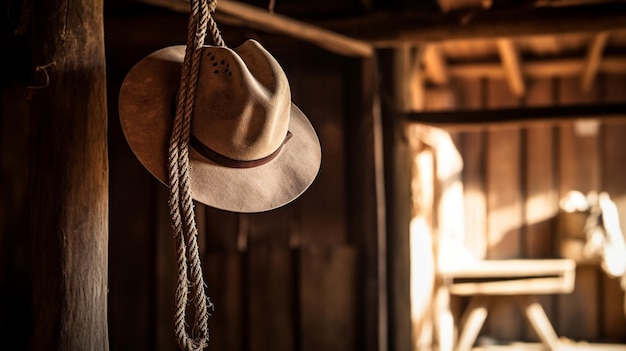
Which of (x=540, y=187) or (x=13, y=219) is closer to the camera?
(x=13, y=219)

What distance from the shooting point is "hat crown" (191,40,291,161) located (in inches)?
73.6

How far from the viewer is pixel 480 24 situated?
4.22 metres

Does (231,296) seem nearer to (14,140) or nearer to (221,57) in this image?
(14,140)

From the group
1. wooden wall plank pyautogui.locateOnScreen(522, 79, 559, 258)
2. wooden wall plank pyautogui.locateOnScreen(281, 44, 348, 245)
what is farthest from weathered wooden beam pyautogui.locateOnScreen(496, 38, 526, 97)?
wooden wall plank pyautogui.locateOnScreen(281, 44, 348, 245)

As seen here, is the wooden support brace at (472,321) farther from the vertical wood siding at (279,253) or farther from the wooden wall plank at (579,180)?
the vertical wood siding at (279,253)

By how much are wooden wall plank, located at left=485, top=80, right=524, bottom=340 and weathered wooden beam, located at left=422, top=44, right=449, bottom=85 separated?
2.47ft

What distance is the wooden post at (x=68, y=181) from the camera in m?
2.25

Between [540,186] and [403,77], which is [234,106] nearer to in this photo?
[403,77]

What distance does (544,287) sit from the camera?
6879 millimetres

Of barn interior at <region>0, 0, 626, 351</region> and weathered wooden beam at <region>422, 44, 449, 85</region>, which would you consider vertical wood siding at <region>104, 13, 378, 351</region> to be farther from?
weathered wooden beam at <region>422, 44, 449, 85</region>

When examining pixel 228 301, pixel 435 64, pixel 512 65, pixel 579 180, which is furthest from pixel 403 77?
pixel 579 180

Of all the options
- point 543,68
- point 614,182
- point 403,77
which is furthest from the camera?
point 614,182

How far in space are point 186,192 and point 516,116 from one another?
3211 millimetres

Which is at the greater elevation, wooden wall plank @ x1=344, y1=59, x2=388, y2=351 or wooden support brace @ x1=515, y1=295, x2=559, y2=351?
wooden wall plank @ x1=344, y1=59, x2=388, y2=351
